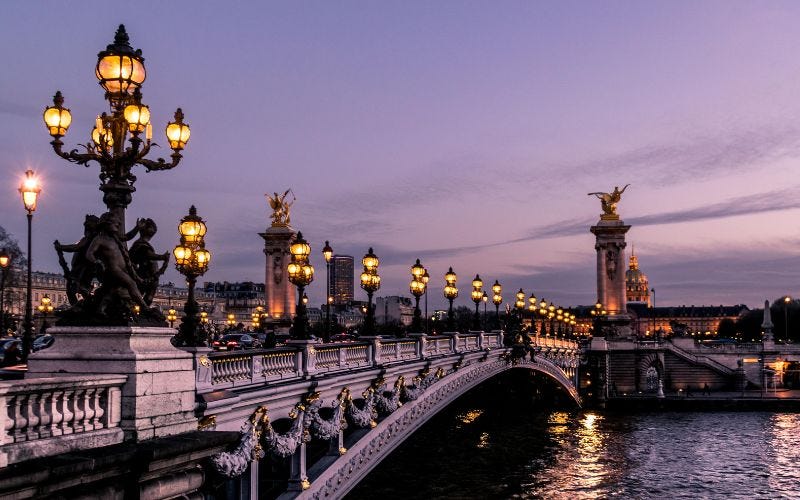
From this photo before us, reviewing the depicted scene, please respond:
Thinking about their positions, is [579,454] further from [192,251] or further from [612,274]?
[612,274]

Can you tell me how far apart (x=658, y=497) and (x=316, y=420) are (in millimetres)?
25860

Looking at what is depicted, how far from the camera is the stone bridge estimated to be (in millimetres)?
16234

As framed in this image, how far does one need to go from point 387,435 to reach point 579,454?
28520 millimetres

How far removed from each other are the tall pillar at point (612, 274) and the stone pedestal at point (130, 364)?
317ft

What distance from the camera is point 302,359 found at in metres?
21.5

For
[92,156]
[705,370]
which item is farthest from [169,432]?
[705,370]

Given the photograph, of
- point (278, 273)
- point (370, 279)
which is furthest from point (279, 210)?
point (370, 279)

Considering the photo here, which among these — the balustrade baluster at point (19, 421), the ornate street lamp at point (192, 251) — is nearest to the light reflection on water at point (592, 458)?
the ornate street lamp at point (192, 251)

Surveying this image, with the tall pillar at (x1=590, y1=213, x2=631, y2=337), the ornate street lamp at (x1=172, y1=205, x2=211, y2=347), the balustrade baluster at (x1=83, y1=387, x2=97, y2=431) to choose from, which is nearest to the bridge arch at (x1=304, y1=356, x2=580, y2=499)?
the ornate street lamp at (x1=172, y1=205, x2=211, y2=347)

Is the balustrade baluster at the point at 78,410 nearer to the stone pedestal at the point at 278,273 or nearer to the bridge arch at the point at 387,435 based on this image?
the bridge arch at the point at 387,435

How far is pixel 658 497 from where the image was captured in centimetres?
4216

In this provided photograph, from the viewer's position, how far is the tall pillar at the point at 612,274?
105875mm

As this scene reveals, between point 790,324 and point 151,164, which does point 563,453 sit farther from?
point 790,324

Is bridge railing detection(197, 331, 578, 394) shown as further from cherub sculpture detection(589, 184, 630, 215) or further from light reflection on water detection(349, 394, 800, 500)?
cherub sculpture detection(589, 184, 630, 215)
